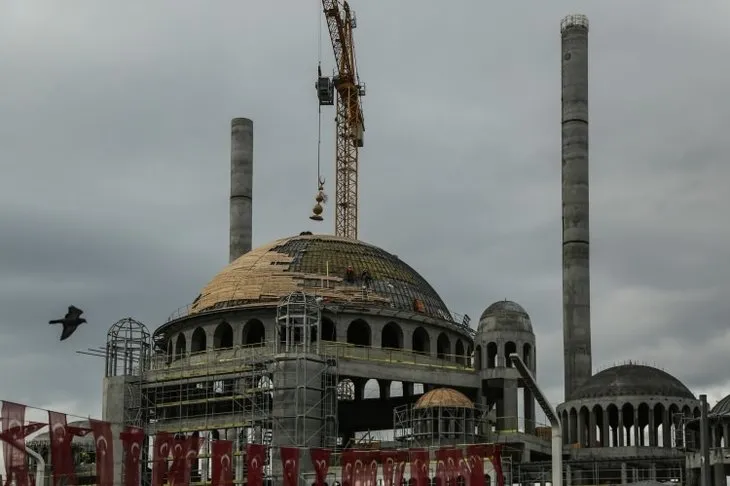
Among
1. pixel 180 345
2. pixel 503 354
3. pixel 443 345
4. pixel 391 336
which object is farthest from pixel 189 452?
pixel 443 345

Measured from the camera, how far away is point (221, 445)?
8438 centimetres

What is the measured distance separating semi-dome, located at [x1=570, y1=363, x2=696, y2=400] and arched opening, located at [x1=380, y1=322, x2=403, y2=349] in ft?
48.4

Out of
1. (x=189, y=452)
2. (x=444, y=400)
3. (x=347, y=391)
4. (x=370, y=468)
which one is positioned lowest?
(x=370, y=468)

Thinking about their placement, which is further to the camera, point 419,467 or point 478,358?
point 478,358

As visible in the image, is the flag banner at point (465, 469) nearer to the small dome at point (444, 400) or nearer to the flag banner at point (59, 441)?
the small dome at point (444, 400)

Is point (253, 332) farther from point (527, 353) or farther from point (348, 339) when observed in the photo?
point (527, 353)

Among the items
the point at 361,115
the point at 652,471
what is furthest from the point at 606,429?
the point at 361,115

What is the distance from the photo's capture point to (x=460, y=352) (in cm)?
11775

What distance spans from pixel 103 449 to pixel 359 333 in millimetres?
38438

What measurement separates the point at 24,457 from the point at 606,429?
164 feet

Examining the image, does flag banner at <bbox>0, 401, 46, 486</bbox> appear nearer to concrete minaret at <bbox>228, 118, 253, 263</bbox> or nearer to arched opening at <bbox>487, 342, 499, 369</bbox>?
arched opening at <bbox>487, 342, 499, 369</bbox>

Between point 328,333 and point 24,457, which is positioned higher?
point 328,333

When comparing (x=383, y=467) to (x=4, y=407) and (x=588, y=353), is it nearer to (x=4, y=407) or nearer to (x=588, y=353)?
(x=4, y=407)

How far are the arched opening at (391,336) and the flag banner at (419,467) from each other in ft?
75.5
